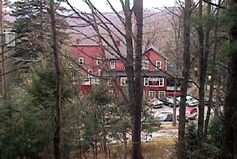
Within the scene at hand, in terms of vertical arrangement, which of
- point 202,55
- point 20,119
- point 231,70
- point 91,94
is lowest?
point 20,119

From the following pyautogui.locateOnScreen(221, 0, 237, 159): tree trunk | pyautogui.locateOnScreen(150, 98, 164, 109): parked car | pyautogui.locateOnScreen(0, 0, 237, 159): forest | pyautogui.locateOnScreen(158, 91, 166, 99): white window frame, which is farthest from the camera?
pyautogui.locateOnScreen(158, 91, 166, 99): white window frame

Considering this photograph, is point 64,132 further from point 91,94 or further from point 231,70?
point 231,70

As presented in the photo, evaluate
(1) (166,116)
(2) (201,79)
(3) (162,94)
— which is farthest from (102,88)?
(3) (162,94)

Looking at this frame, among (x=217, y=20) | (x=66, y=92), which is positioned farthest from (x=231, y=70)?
(x=66, y=92)

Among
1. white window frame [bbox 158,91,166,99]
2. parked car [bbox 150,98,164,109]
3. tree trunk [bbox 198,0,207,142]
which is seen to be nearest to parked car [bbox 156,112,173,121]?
parked car [bbox 150,98,164,109]

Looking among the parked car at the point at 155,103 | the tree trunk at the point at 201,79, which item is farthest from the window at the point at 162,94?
the tree trunk at the point at 201,79

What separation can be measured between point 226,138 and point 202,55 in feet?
10.9

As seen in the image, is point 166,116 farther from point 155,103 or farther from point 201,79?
point 201,79

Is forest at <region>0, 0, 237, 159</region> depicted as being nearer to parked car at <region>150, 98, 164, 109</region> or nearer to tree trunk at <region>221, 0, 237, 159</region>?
tree trunk at <region>221, 0, 237, 159</region>

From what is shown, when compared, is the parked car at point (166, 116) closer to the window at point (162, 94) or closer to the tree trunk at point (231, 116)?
the window at point (162, 94)

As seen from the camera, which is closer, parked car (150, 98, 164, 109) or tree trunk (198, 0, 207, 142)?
tree trunk (198, 0, 207, 142)

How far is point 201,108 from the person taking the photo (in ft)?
24.2

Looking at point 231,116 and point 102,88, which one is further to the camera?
point 102,88

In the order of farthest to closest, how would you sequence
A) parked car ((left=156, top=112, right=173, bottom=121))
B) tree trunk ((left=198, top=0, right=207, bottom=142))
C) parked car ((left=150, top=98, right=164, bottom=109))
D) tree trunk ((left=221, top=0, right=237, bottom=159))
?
parked car ((left=156, top=112, right=173, bottom=121)) → parked car ((left=150, top=98, right=164, bottom=109)) → tree trunk ((left=198, top=0, right=207, bottom=142)) → tree trunk ((left=221, top=0, right=237, bottom=159))
